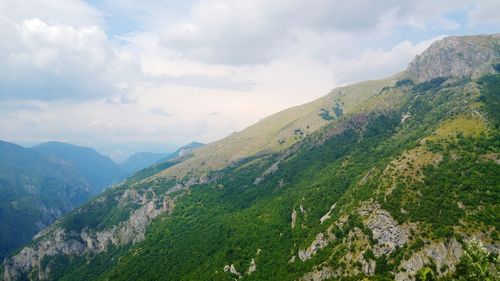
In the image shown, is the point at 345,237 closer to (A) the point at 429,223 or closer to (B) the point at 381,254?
(B) the point at 381,254

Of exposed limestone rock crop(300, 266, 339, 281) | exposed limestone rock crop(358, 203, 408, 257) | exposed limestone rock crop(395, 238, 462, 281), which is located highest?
exposed limestone rock crop(358, 203, 408, 257)

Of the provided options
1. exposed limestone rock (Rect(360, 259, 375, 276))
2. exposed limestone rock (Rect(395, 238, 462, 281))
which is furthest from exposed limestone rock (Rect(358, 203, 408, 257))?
exposed limestone rock (Rect(395, 238, 462, 281))

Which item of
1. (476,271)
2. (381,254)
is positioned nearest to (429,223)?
(381,254)

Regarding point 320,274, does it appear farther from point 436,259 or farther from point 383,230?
point 436,259

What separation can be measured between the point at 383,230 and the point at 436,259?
28.4m

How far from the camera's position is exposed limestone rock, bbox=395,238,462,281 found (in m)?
152

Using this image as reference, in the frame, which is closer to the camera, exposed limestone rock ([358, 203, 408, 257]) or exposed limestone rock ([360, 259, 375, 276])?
exposed limestone rock ([360, 259, 375, 276])

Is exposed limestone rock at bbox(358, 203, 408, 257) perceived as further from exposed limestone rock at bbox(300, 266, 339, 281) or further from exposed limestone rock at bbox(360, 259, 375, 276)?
exposed limestone rock at bbox(300, 266, 339, 281)

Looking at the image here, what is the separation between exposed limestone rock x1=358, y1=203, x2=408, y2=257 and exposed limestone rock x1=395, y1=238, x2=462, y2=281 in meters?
10.9

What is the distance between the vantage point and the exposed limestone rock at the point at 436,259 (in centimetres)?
15238

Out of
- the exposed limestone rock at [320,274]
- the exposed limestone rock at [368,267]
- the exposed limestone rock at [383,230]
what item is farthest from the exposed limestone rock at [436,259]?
the exposed limestone rock at [320,274]

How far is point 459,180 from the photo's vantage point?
190 m

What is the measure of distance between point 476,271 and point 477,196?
106 metres

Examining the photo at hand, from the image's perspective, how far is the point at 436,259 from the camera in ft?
512
